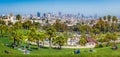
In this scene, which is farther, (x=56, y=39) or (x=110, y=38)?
(x=110, y=38)

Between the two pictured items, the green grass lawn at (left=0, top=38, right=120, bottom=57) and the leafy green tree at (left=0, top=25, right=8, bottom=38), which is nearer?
the green grass lawn at (left=0, top=38, right=120, bottom=57)

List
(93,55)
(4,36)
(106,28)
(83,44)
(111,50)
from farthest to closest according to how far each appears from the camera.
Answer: (106,28) → (4,36) → (83,44) → (111,50) → (93,55)

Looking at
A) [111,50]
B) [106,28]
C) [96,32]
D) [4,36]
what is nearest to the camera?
[111,50]

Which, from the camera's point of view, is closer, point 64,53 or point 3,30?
point 64,53

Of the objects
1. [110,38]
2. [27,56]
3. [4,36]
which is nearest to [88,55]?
[27,56]

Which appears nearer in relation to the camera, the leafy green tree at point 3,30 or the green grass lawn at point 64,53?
the green grass lawn at point 64,53

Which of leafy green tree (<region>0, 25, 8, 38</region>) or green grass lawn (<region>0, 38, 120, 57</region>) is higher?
leafy green tree (<region>0, 25, 8, 38</region>)

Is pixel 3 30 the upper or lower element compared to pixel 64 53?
upper

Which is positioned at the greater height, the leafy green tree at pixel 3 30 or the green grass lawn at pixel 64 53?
the leafy green tree at pixel 3 30

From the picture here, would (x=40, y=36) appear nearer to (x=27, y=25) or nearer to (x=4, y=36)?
(x=4, y=36)
